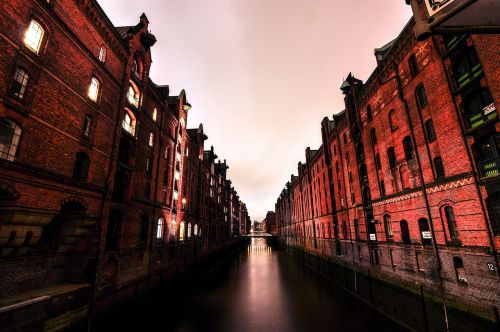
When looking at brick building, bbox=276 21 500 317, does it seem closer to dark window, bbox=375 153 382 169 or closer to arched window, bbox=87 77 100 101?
dark window, bbox=375 153 382 169

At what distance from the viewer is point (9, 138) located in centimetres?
907

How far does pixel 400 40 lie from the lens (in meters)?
16.4

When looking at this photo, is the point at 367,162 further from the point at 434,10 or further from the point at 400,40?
the point at 434,10

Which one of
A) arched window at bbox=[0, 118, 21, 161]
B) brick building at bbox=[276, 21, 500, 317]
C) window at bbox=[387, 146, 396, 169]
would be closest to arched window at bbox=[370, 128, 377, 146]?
→ brick building at bbox=[276, 21, 500, 317]

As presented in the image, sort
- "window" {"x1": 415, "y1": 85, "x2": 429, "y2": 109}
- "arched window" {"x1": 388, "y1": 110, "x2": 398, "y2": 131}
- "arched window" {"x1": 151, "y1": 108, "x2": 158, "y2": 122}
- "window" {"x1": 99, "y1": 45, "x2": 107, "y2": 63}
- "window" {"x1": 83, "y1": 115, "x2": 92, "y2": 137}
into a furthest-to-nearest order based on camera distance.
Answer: "arched window" {"x1": 151, "y1": 108, "x2": 158, "y2": 122}
"arched window" {"x1": 388, "y1": 110, "x2": 398, "y2": 131}
"window" {"x1": 415, "y1": 85, "x2": 429, "y2": 109}
"window" {"x1": 99, "y1": 45, "x2": 107, "y2": 63}
"window" {"x1": 83, "y1": 115, "x2": 92, "y2": 137}

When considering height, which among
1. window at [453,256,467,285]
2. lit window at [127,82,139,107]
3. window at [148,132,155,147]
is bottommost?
window at [453,256,467,285]

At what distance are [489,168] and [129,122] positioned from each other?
21.7 metres

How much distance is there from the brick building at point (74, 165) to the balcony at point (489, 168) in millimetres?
19875

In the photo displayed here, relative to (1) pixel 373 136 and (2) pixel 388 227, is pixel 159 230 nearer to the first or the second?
(2) pixel 388 227

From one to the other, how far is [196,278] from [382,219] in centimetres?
1958

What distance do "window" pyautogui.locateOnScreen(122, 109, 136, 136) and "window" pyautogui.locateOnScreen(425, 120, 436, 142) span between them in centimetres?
2022

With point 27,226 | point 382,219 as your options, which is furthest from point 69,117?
point 382,219

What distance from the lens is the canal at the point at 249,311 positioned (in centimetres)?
1255

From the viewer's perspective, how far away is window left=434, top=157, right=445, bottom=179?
13.9 m
